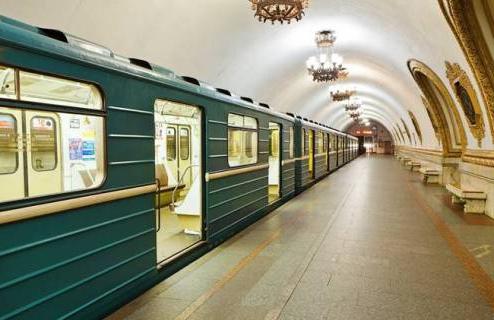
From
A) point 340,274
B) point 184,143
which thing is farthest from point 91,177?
point 184,143

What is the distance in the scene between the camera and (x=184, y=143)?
10.1 metres

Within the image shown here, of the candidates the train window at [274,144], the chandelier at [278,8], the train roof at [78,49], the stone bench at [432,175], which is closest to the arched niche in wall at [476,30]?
the chandelier at [278,8]

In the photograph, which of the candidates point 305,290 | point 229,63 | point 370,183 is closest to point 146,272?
point 305,290

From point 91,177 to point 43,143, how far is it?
1067 mm

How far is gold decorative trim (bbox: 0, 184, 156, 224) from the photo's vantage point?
91.5 inches

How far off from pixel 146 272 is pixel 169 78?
2148 millimetres

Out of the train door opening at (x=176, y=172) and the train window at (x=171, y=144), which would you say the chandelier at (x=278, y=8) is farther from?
the train window at (x=171, y=144)

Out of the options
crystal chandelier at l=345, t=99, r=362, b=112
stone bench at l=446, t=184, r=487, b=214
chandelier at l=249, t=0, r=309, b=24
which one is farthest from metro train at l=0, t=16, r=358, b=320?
crystal chandelier at l=345, t=99, r=362, b=112

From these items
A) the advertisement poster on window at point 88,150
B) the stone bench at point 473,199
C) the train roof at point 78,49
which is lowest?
the stone bench at point 473,199

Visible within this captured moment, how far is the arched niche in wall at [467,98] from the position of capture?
7.77m

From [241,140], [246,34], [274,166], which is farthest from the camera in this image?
[274,166]

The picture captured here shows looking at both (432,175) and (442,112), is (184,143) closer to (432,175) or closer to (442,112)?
(442,112)

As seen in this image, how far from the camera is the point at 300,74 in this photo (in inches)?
587

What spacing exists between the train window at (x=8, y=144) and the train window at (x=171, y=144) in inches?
215
